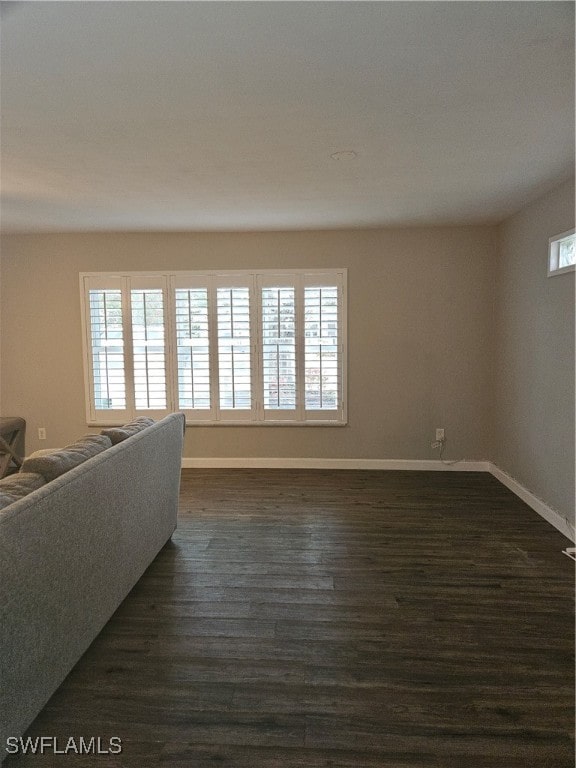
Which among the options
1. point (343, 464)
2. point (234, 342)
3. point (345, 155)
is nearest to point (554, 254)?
point (345, 155)

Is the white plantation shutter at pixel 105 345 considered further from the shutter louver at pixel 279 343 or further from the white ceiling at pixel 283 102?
the shutter louver at pixel 279 343

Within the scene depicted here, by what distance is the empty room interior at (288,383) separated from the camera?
1.62 m

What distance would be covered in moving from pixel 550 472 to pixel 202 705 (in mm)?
2964

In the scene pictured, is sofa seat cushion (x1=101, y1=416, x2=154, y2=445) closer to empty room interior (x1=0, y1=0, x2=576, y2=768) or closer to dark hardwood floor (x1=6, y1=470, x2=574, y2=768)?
empty room interior (x1=0, y1=0, x2=576, y2=768)

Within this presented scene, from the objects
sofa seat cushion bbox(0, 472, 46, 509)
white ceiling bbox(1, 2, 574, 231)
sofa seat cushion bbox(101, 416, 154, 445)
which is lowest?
sofa seat cushion bbox(0, 472, 46, 509)

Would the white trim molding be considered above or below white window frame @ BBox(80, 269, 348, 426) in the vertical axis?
below

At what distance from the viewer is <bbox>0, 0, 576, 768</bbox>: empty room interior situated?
1.62 metres

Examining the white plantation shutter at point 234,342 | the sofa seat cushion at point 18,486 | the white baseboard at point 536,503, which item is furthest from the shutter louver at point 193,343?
the white baseboard at point 536,503

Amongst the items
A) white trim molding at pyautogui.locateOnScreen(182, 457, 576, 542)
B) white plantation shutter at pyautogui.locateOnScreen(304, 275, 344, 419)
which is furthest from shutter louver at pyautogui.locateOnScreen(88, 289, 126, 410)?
white plantation shutter at pyautogui.locateOnScreen(304, 275, 344, 419)

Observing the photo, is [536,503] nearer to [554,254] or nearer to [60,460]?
[554,254]

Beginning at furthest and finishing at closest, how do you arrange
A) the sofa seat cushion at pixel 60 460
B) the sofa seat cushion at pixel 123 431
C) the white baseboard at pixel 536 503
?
the white baseboard at pixel 536 503, the sofa seat cushion at pixel 123 431, the sofa seat cushion at pixel 60 460

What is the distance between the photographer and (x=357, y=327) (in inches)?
186

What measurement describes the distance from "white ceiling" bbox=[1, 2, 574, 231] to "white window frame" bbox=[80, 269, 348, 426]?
1.12m

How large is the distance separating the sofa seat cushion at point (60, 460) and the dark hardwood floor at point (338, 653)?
0.86 m
